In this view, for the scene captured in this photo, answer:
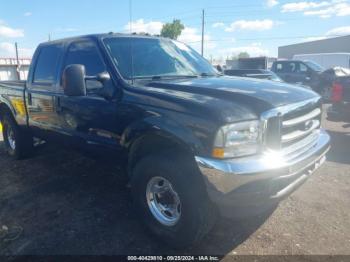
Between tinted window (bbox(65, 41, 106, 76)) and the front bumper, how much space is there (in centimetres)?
177

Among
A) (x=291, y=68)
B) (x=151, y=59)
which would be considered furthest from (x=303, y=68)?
(x=151, y=59)

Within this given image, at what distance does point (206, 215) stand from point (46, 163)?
12.5ft

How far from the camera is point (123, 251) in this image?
9.93ft

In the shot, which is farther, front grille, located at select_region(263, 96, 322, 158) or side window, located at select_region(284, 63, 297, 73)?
side window, located at select_region(284, 63, 297, 73)

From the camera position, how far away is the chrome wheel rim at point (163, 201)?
9.89ft

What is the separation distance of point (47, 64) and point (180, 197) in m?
3.06

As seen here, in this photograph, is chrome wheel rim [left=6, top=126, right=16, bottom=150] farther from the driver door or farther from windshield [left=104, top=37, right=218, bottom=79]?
windshield [left=104, top=37, right=218, bottom=79]

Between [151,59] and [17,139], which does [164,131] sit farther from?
[17,139]

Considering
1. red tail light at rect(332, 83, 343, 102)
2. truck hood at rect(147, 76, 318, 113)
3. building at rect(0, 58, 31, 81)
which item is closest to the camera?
truck hood at rect(147, 76, 318, 113)

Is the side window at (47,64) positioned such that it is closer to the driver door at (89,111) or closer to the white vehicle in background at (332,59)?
the driver door at (89,111)

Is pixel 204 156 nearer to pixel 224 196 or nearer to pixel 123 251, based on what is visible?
pixel 224 196

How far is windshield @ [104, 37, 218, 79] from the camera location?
355 centimetres

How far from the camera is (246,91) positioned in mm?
3010

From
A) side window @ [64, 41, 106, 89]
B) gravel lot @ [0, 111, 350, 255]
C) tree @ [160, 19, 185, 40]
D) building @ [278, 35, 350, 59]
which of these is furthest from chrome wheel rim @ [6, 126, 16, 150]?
building @ [278, 35, 350, 59]
